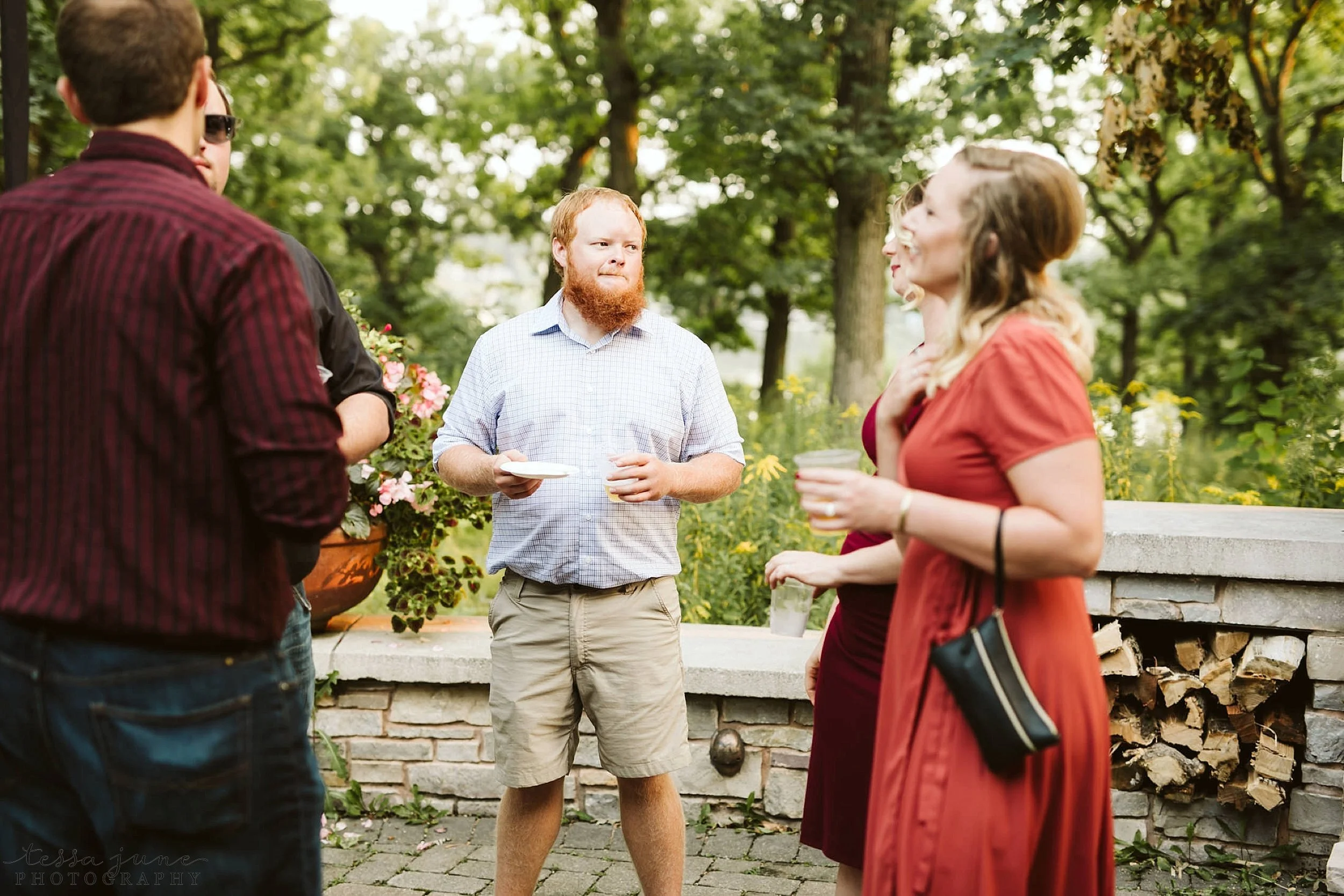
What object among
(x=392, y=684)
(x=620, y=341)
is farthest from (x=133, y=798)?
(x=392, y=684)

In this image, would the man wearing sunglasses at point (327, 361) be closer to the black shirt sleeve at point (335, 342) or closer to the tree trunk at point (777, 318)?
the black shirt sleeve at point (335, 342)

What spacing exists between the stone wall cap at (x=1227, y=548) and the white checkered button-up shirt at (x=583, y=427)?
1.34 metres

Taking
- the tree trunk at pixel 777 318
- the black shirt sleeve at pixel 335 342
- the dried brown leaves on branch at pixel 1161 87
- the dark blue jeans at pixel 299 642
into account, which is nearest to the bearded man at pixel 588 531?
the black shirt sleeve at pixel 335 342

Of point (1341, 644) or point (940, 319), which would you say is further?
point (1341, 644)

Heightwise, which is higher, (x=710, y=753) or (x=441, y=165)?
(x=441, y=165)

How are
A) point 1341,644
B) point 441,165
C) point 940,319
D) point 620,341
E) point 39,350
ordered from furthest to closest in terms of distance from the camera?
point 441,165
point 1341,644
point 620,341
point 940,319
point 39,350

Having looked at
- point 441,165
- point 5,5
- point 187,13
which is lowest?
point 187,13

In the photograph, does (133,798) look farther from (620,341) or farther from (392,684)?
(392,684)

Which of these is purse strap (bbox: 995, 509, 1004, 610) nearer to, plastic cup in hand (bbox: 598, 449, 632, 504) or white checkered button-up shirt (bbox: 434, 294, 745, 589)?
plastic cup in hand (bbox: 598, 449, 632, 504)

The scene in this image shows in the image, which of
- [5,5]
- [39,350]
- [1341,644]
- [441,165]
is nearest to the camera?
[39,350]

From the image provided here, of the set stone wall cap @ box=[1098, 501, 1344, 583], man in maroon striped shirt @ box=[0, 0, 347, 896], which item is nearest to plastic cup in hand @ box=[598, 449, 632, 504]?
man in maroon striped shirt @ box=[0, 0, 347, 896]

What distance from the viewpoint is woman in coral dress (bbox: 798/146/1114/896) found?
170 centimetres

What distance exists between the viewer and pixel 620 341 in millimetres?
3008

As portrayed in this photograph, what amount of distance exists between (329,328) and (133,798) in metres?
1.12
